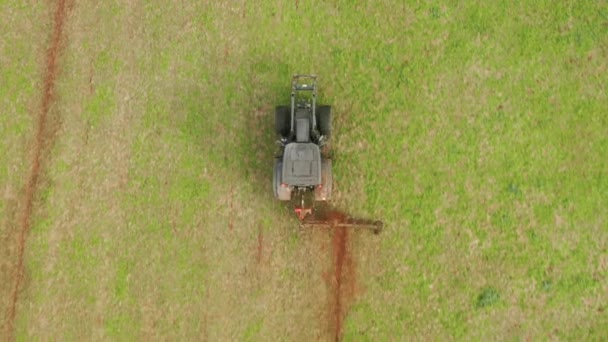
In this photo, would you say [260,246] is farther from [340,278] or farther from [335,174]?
[335,174]

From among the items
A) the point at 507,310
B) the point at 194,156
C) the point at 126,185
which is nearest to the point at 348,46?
the point at 194,156

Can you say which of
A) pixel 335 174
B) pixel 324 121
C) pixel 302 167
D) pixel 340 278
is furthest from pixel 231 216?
pixel 324 121

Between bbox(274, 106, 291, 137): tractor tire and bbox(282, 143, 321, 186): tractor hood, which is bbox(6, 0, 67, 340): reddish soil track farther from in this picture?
bbox(282, 143, 321, 186): tractor hood

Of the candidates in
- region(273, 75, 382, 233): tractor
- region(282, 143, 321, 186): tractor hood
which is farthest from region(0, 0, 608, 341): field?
region(282, 143, 321, 186): tractor hood

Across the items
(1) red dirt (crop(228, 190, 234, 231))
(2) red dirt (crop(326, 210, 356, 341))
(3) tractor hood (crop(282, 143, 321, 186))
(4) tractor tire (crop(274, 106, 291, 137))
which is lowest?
(2) red dirt (crop(326, 210, 356, 341))

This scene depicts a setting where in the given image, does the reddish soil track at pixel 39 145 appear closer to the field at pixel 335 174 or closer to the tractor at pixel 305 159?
the field at pixel 335 174

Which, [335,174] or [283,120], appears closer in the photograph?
[283,120]

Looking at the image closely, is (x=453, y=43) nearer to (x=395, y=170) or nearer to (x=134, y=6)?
(x=395, y=170)
